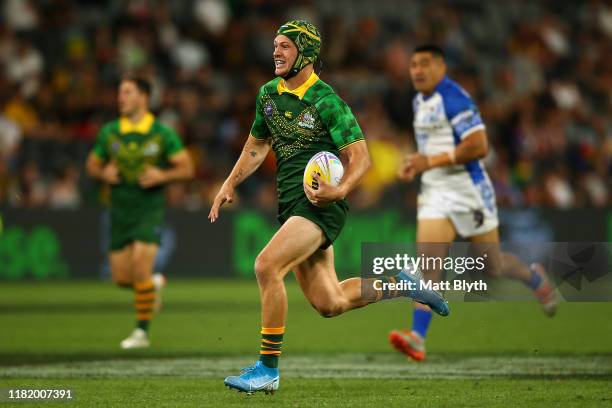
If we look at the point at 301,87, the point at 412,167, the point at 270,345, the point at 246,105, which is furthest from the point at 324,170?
the point at 246,105

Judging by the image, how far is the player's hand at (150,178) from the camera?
1223 cm

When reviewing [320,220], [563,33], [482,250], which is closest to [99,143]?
[482,250]

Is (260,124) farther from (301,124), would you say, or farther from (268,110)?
(301,124)

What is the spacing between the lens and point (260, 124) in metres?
8.50

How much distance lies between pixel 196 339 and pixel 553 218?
10.5 m

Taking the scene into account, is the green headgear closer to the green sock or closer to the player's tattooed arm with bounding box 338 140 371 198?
the player's tattooed arm with bounding box 338 140 371 198

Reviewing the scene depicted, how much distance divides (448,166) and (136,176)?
3.42 metres

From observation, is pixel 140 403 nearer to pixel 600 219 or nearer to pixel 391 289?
pixel 391 289

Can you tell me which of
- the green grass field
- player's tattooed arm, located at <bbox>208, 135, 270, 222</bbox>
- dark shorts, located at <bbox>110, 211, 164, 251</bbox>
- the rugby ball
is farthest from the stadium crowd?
the rugby ball

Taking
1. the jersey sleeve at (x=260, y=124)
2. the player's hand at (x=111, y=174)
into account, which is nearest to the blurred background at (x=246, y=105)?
the player's hand at (x=111, y=174)

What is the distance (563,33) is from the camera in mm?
26516

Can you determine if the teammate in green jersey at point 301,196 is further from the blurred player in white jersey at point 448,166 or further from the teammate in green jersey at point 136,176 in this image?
the teammate in green jersey at point 136,176

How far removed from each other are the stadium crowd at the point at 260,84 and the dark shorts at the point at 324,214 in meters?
12.2

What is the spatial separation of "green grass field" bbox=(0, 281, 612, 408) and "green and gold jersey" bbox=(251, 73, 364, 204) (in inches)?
61.5
